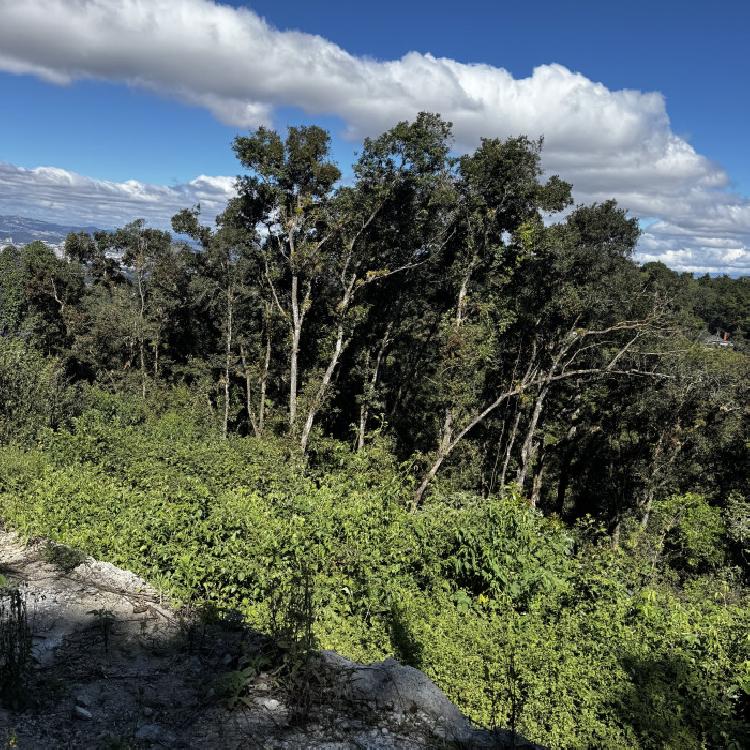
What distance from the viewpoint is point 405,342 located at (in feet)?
75.7

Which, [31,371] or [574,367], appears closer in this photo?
[31,371]

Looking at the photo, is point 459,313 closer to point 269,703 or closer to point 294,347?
point 294,347

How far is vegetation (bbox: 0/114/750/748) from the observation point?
6.05m

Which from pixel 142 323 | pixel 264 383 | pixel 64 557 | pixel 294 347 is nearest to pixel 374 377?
pixel 294 347

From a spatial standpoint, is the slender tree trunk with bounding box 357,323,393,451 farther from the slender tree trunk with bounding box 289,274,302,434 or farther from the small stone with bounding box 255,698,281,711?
→ the small stone with bounding box 255,698,281,711

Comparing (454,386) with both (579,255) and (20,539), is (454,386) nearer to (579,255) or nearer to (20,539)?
(579,255)

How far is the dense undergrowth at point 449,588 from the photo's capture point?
5.39m

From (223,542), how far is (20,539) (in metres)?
2.65

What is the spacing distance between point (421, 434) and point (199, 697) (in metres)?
20.2

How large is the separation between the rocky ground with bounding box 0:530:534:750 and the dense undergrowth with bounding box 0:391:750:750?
732mm

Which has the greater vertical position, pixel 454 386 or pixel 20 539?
pixel 454 386

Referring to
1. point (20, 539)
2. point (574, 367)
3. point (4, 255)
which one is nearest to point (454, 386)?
point (574, 367)

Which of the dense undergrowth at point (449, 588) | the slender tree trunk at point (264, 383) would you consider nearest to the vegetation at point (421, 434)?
the dense undergrowth at point (449, 588)

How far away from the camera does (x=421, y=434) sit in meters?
24.0
